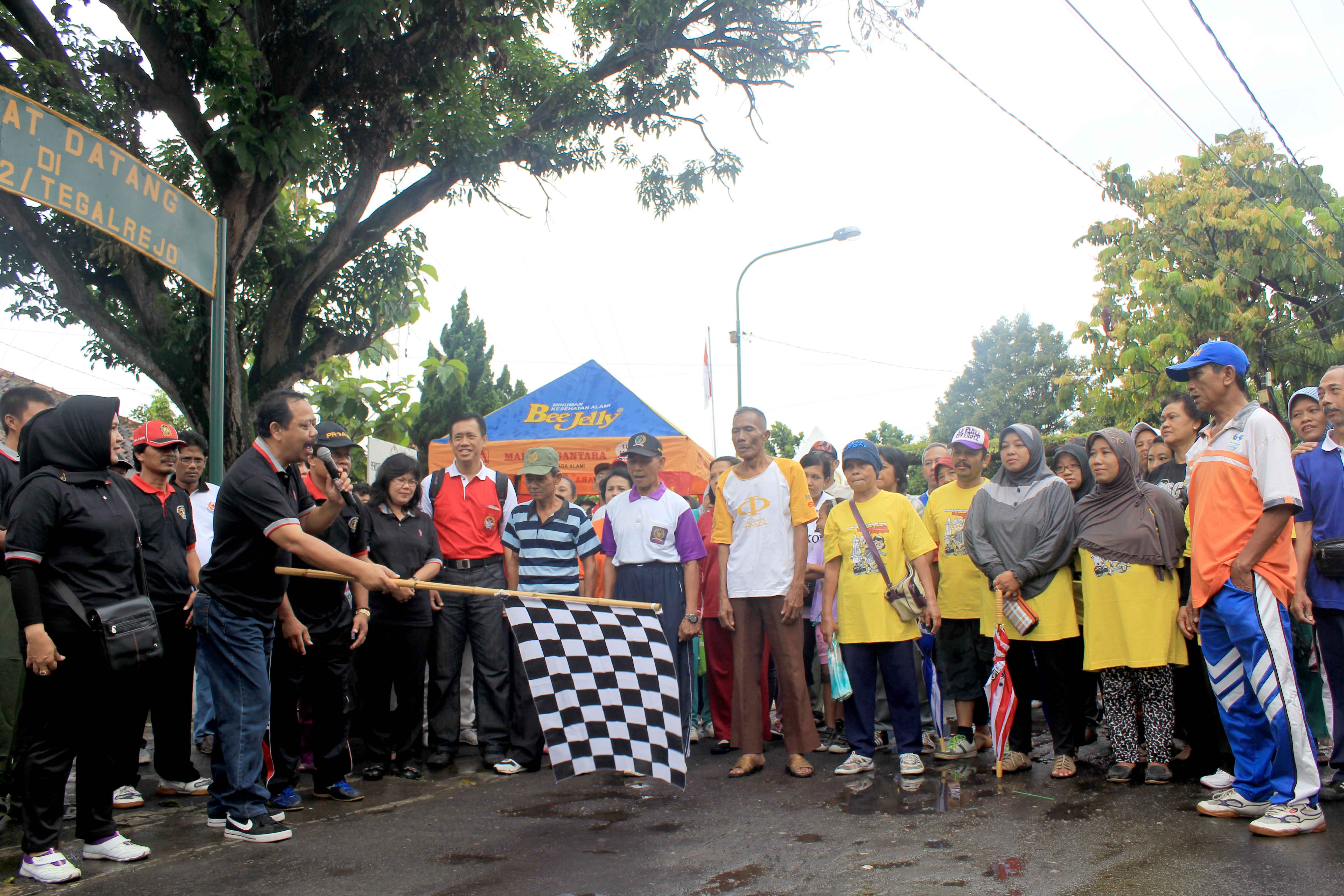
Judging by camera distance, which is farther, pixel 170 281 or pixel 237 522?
pixel 170 281

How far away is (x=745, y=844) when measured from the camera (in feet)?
12.8

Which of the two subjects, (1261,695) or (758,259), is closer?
(1261,695)

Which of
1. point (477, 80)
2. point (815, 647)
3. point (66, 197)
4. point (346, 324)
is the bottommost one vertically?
point (815, 647)

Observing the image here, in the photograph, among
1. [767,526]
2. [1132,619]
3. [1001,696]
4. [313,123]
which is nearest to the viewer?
[1132,619]

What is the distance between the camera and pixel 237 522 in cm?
427

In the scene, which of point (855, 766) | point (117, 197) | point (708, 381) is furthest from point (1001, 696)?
point (708, 381)

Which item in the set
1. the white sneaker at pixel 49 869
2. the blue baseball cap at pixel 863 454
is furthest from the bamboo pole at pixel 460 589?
the blue baseball cap at pixel 863 454

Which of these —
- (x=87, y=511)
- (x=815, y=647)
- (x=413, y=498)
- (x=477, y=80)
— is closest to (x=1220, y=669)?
(x=815, y=647)

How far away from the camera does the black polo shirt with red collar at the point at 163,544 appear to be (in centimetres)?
513

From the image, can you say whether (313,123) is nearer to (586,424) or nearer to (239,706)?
(586,424)

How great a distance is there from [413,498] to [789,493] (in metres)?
2.30

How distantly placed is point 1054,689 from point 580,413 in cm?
716

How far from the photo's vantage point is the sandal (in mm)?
5297

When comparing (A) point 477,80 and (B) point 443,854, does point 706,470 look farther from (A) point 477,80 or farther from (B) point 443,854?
(B) point 443,854
